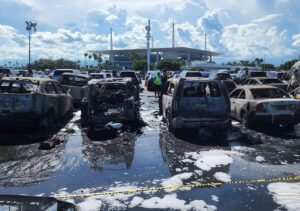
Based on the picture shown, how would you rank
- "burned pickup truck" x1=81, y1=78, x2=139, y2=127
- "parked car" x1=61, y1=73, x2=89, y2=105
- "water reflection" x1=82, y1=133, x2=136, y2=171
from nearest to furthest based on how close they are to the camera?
"water reflection" x1=82, y1=133, x2=136, y2=171, "burned pickup truck" x1=81, y1=78, x2=139, y2=127, "parked car" x1=61, y1=73, x2=89, y2=105

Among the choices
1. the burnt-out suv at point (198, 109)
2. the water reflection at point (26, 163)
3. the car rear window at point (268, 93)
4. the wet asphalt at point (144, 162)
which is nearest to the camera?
the wet asphalt at point (144, 162)

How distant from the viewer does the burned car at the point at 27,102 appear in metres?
11.3

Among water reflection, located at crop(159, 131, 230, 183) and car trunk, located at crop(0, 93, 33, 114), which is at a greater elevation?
car trunk, located at crop(0, 93, 33, 114)

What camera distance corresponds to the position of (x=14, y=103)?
1131cm

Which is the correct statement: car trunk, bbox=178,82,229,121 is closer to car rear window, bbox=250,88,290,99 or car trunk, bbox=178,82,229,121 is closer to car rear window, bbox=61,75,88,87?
car rear window, bbox=250,88,290,99

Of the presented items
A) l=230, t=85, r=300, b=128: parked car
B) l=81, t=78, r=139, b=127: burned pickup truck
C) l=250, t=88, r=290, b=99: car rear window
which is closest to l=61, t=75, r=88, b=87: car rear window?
l=81, t=78, r=139, b=127: burned pickup truck

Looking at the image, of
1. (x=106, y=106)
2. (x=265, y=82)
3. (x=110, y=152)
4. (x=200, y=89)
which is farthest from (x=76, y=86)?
(x=110, y=152)

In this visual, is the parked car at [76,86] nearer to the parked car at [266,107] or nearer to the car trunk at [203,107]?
the parked car at [266,107]

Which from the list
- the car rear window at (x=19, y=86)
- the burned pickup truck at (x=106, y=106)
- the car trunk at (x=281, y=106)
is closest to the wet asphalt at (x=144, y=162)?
the burned pickup truck at (x=106, y=106)

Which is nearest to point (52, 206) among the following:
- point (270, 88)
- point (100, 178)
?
point (100, 178)

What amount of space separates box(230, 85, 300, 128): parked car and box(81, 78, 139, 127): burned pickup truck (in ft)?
11.7

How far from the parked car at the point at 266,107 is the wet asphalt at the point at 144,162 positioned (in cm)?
41

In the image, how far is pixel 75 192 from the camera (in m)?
6.50

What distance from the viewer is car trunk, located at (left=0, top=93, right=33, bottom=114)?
37.1 feet
